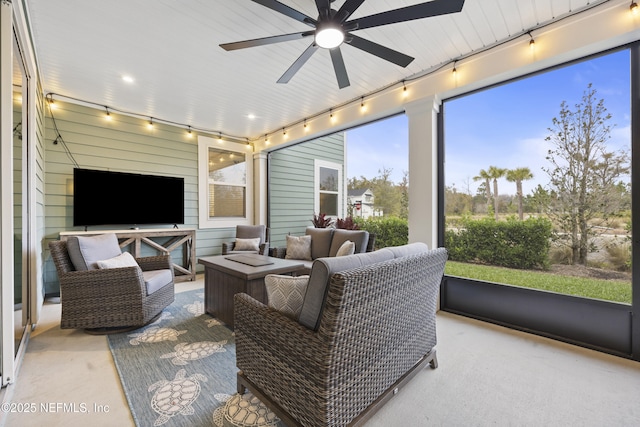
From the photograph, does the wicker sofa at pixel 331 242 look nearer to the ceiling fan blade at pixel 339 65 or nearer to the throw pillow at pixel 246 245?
the throw pillow at pixel 246 245

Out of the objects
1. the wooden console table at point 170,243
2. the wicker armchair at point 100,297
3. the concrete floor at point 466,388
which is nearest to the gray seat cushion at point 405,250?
the concrete floor at point 466,388

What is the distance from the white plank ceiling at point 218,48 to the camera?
236 centimetres

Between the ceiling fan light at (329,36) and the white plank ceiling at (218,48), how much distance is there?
0.42 metres

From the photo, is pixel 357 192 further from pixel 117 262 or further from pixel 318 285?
pixel 318 285

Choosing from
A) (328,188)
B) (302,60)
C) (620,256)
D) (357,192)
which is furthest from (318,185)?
(620,256)

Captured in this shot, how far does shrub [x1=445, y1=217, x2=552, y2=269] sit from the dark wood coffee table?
2033mm

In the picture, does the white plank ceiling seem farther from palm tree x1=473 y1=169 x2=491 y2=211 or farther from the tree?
palm tree x1=473 y1=169 x2=491 y2=211

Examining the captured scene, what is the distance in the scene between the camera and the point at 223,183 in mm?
5891

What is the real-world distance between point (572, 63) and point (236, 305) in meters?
3.55

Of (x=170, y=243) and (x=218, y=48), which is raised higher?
(x=218, y=48)

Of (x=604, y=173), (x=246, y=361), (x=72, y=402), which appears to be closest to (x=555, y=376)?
(x=604, y=173)

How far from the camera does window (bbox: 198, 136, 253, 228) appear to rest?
5543 millimetres

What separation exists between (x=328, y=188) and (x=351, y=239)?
3.48 meters

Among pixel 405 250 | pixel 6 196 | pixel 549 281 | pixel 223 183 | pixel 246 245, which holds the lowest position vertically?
pixel 549 281
